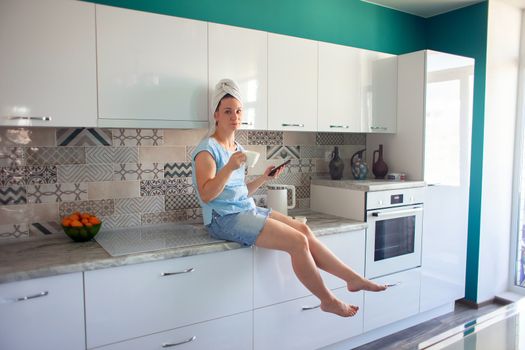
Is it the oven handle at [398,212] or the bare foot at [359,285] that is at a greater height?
the oven handle at [398,212]

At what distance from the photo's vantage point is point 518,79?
3.78 m

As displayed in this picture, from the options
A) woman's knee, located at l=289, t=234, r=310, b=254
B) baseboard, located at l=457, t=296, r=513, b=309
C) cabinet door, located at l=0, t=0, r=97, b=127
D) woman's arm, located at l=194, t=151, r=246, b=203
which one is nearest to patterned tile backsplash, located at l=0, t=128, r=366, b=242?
cabinet door, located at l=0, t=0, r=97, b=127

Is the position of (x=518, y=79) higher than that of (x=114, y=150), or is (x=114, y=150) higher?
(x=518, y=79)

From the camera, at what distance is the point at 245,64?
2.56m

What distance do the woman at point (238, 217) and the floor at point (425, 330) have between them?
2.88ft

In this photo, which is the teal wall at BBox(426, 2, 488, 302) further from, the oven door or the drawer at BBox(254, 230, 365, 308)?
the drawer at BBox(254, 230, 365, 308)

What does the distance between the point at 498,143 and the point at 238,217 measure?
2.67 meters

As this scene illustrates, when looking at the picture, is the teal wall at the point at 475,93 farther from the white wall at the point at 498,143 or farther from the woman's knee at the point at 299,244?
the woman's knee at the point at 299,244

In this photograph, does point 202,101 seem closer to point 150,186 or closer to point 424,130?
point 150,186

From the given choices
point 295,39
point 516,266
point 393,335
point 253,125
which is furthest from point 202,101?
point 516,266

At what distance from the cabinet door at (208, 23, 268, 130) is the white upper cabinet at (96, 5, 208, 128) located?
0.25ft

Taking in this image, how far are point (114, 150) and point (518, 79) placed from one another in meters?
3.51

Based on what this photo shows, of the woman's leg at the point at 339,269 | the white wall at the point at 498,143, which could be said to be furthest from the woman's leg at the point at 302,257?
the white wall at the point at 498,143

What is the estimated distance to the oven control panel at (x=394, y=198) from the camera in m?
2.88
